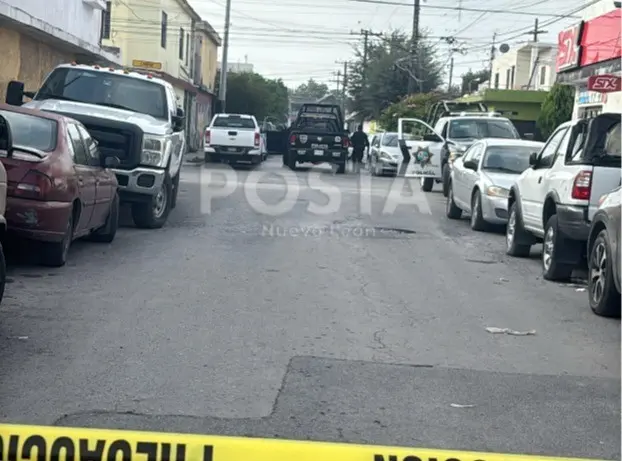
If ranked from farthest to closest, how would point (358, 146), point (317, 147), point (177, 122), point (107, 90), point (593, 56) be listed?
1. point (358, 146)
2. point (317, 147)
3. point (593, 56)
4. point (177, 122)
5. point (107, 90)

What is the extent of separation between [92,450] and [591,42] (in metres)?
26.5

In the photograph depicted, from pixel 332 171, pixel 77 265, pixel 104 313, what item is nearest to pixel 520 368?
pixel 104 313

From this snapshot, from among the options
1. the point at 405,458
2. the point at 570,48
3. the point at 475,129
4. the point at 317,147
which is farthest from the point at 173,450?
the point at 317,147

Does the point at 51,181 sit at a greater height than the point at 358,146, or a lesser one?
greater

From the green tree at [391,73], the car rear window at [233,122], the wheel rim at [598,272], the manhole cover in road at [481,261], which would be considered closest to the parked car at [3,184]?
the wheel rim at [598,272]

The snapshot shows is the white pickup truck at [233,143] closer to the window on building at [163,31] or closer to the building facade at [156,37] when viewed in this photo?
the building facade at [156,37]

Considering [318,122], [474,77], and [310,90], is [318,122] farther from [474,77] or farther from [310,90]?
[310,90]

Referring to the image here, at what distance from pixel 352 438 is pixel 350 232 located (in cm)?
1022

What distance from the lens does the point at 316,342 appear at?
25.0ft

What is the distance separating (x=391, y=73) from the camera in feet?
208

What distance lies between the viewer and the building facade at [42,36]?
19734 millimetres

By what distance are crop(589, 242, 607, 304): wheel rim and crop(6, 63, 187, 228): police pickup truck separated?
6.95 meters

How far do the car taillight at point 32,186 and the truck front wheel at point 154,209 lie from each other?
4720mm

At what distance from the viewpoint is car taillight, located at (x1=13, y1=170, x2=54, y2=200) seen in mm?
9641
